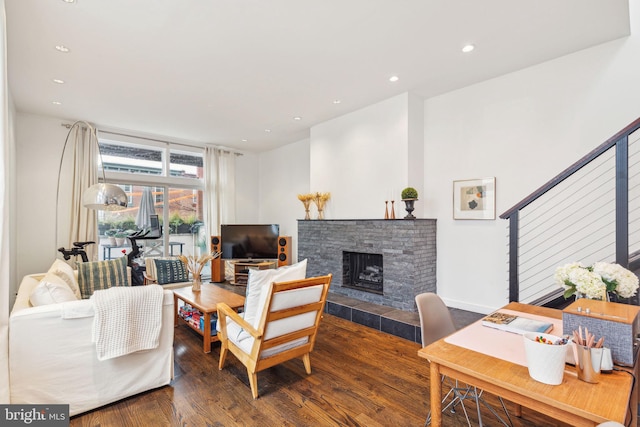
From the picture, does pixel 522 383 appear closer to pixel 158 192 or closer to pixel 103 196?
pixel 103 196

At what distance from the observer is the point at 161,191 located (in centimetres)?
617

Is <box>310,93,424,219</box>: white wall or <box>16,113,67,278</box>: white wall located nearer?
<box>310,93,424,219</box>: white wall

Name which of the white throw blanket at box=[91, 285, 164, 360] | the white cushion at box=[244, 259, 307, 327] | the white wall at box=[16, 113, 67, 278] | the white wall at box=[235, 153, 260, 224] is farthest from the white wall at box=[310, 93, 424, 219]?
the white wall at box=[16, 113, 67, 278]

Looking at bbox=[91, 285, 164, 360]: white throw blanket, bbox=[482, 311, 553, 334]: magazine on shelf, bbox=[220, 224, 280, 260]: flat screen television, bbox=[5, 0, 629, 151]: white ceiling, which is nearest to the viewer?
bbox=[482, 311, 553, 334]: magazine on shelf

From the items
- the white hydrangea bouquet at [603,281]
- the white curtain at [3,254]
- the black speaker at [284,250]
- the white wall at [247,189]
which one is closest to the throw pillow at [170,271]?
the black speaker at [284,250]

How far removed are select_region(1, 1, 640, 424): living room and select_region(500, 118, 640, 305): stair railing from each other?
0.70 ft

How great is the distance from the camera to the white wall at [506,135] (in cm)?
301

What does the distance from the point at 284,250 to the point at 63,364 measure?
418cm

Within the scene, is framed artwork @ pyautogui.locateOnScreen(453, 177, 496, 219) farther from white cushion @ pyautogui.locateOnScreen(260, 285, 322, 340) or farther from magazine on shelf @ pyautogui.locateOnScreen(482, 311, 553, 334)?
white cushion @ pyautogui.locateOnScreen(260, 285, 322, 340)

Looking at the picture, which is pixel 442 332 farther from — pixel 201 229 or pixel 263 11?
pixel 201 229

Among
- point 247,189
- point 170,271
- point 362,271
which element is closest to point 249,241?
point 247,189

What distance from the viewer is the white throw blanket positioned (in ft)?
6.84

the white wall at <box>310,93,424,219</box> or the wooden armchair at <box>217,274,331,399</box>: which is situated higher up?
the white wall at <box>310,93,424,219</box>

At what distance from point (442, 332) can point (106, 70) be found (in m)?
4.29
